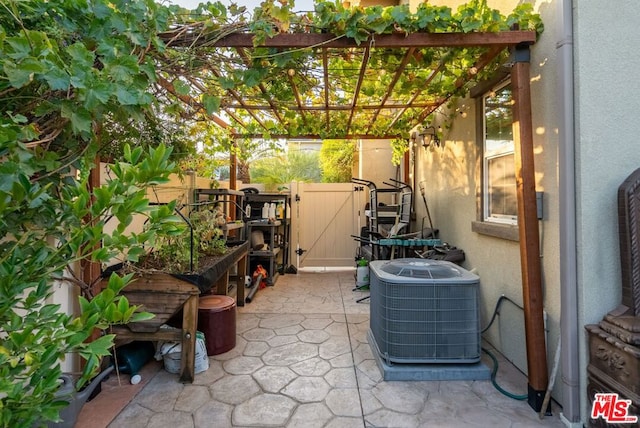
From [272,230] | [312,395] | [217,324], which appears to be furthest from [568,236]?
[272,230]

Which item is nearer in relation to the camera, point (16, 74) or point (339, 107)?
point (16, 74)

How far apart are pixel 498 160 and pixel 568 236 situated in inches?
54.8

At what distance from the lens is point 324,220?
7555 millimetres

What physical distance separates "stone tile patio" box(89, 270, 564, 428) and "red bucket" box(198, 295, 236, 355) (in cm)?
10

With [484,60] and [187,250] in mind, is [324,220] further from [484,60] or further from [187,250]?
[484,60]

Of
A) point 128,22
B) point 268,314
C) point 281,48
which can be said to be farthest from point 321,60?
point 268,314

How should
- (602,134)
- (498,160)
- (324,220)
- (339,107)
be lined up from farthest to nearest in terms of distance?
1. (324,220)
2. (339,107)
3. (498,160)
4. (602,134)

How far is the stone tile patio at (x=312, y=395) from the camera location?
225cm

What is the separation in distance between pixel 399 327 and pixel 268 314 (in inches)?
83.1

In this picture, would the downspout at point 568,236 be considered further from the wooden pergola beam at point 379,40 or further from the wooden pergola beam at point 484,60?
the wooden pergola beam at point 484,60

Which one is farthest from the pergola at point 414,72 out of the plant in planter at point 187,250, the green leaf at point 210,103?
the plant in planter at point 187,250

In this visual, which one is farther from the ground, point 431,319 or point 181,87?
point 181,87

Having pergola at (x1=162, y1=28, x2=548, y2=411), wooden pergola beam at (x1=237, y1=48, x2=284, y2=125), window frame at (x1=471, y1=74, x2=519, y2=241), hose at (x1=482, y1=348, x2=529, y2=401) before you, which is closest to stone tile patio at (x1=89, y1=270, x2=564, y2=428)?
hose at (x1=482, y1=348, x2=529, y2=401)

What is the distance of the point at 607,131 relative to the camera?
213 centimetres
